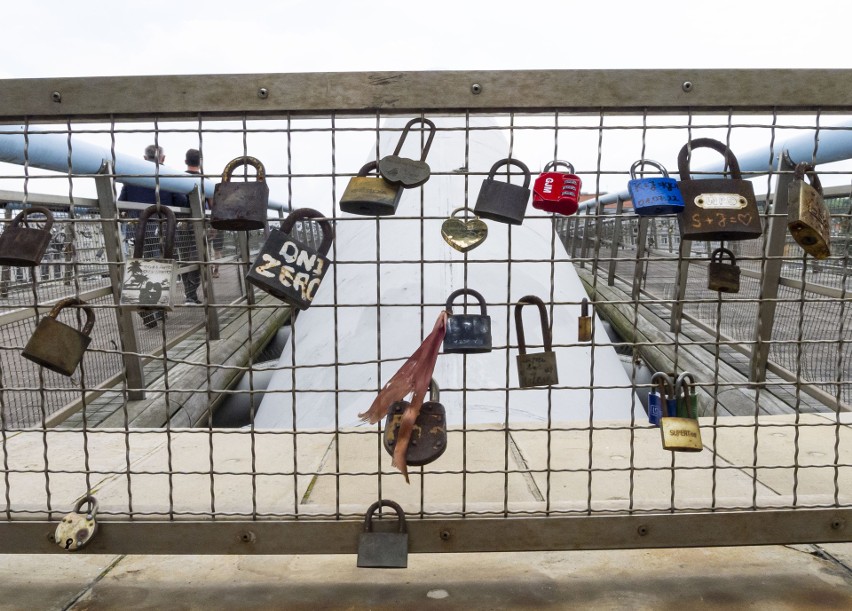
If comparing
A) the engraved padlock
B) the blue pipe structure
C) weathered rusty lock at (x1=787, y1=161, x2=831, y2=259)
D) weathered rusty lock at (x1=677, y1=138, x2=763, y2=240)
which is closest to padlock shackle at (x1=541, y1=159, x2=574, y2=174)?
the engraved padlock

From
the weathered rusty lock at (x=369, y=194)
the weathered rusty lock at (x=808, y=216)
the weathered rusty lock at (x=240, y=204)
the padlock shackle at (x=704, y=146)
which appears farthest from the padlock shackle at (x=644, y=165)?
the weathered rusty lock at (x=240, y=204)

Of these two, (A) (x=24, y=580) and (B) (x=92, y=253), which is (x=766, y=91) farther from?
(B) (x=92, y=253)

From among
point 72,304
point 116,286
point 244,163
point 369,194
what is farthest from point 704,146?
point 116,286

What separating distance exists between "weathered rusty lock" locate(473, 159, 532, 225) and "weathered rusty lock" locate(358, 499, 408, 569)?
2.21 ft

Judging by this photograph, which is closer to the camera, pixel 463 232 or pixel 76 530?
pixel 463 232

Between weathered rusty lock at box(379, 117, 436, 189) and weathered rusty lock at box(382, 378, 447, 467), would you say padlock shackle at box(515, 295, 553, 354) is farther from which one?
weathered rusty lock at box(379, 117, 436, 189)

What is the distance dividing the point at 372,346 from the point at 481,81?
2202 millimetres

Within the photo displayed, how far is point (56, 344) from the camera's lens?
1.37 m

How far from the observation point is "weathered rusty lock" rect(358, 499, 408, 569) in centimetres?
138

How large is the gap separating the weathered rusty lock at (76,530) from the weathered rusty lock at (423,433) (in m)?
0.70

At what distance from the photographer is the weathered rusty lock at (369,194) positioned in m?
1.25

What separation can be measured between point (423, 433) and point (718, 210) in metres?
0.77

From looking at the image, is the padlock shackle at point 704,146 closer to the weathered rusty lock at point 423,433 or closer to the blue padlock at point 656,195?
the blue padlock at point 656,195

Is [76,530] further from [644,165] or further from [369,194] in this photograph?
[644,165]
